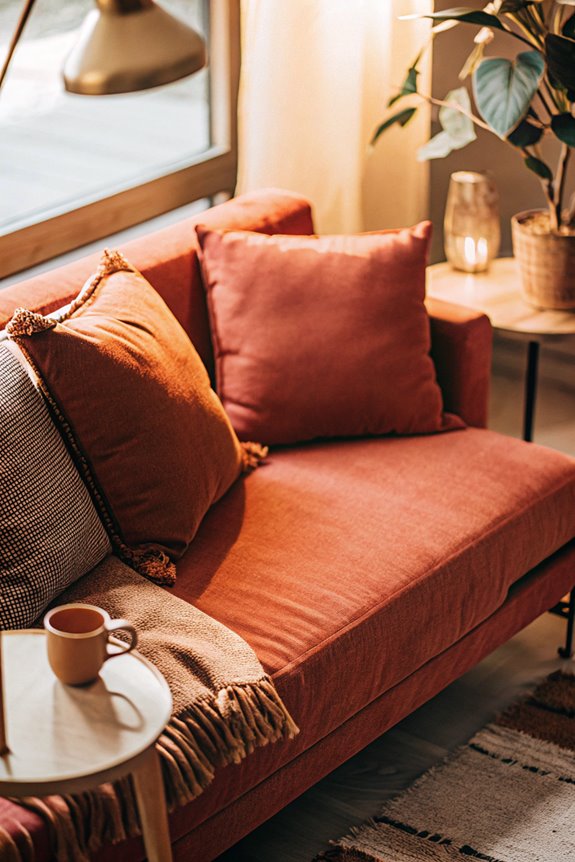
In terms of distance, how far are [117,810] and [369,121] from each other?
2.10 metres

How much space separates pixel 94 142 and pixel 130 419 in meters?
1.15

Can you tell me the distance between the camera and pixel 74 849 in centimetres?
137

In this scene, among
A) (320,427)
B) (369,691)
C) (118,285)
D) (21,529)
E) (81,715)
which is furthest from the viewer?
(320,427)

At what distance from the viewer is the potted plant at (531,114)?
Answer: 2303mm

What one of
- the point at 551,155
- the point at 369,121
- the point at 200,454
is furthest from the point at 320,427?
the point at 551,155

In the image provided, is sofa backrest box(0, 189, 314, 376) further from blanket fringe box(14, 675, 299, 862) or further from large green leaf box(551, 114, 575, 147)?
blanket fringe box(14, 675, 299, 862)

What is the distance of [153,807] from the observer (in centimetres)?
131

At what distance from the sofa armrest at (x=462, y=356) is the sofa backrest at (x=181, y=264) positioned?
1.21 feet

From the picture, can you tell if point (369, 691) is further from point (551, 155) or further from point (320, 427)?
point (551, 155)

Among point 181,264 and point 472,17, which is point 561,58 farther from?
point 181,264

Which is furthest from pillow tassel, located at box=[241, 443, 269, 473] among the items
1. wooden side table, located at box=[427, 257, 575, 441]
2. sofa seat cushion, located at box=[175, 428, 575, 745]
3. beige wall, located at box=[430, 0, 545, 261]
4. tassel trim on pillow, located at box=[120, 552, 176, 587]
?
beige wall, located at box=[430, 0, 545, 261]

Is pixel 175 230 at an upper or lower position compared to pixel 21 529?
upper

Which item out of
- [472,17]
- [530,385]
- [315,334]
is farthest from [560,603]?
[472,17]

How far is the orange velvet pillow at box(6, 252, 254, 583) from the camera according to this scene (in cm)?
176
